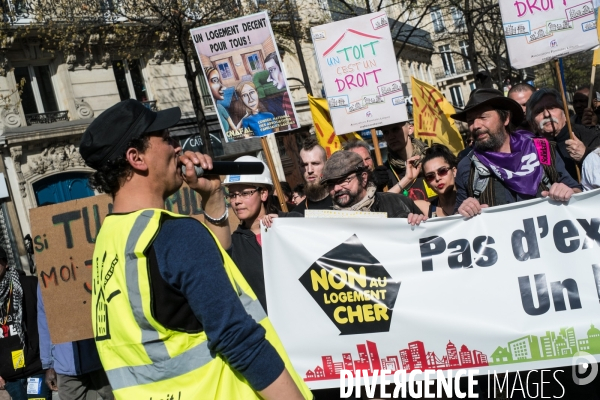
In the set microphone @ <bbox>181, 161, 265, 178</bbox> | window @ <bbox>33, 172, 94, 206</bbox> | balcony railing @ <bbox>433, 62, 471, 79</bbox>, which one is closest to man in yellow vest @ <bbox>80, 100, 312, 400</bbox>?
microphone @ <bbox>181, 161, 265, 178</bbox>

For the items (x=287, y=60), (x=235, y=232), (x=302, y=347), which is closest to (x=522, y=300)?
(x=302, y=347)

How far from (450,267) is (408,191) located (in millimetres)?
1903

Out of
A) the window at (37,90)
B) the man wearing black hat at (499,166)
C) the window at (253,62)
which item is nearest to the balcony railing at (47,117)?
the window at (37,90)

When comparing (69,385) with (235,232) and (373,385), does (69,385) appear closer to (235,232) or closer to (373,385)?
(235,232)

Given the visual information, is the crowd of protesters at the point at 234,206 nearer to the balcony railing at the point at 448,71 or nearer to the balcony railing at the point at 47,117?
the balcony railing at the point at 47,117

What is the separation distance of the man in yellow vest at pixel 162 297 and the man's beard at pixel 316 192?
371 cm

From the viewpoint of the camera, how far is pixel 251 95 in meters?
6.98

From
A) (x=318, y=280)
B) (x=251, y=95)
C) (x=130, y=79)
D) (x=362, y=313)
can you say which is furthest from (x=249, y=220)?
(x=130, y=79)

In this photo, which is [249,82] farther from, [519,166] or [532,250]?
[532,250]

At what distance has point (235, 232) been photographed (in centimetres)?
521

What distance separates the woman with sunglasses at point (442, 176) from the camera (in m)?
5.47

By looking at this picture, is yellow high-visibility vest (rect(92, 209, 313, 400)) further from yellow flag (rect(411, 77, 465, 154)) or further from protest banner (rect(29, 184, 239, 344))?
yellow flag (rect(411, 77, 465, 154))

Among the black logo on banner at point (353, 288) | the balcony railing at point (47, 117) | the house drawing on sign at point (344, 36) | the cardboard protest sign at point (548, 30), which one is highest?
the balcony railing at point (47, 117)

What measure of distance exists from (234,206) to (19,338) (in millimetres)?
2334
